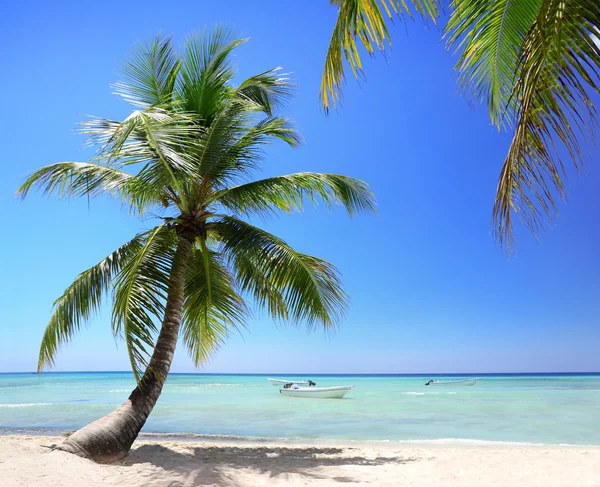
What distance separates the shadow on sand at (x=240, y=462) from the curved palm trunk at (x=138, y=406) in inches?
Result: 12.9

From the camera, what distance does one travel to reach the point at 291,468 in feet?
21.3

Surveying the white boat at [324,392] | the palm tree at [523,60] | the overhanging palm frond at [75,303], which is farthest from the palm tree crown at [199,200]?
the white boat at [324,392]

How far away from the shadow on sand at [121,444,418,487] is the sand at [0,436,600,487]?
0.04 feet

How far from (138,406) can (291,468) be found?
93.1 inches

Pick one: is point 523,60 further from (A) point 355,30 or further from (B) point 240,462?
(B) point 240,462

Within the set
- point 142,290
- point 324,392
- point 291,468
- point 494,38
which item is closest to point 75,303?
point 142,290

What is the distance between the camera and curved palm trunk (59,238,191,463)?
6289mm

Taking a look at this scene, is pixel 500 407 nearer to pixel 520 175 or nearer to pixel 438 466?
pixel 438 466

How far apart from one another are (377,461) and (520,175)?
220 inches

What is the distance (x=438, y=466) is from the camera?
689cm

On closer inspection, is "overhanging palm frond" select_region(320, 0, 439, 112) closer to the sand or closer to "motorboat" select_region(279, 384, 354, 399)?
the sand

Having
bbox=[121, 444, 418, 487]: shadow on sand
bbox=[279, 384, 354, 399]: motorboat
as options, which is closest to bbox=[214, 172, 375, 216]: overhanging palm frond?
bbox=[121, 444, 418, 487]: shadow on sand

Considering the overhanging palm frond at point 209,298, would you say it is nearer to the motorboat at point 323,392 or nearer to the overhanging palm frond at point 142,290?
the overhanging palm frond at point 142,290

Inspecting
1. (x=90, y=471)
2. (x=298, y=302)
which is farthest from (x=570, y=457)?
(x=90, y=471)
